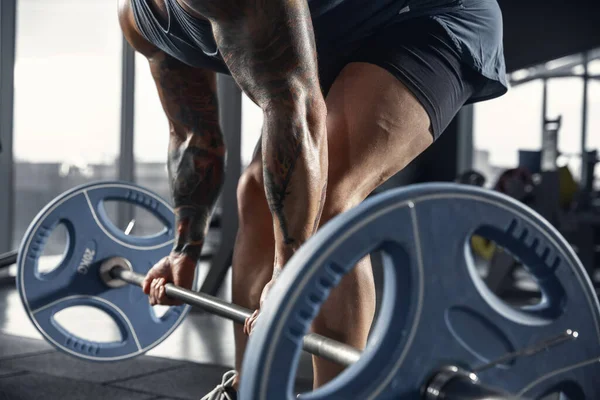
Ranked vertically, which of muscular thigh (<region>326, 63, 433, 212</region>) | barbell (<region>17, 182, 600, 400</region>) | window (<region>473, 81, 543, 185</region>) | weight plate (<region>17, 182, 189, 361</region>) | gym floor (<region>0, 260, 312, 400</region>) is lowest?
gym floor (<region>0, 260, 312, 400</region>)

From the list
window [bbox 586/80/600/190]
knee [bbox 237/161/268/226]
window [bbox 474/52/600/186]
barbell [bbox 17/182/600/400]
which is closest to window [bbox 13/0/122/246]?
knee [bbox 237/161/268/226]

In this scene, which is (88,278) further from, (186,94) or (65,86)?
(65,86)

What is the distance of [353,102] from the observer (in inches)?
45.0

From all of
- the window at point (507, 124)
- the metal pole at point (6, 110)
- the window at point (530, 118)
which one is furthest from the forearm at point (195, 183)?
the window at point (507, 124)

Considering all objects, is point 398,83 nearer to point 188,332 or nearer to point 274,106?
point 274,106

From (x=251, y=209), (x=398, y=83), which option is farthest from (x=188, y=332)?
(x=398, y=83)

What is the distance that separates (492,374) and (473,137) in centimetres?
736

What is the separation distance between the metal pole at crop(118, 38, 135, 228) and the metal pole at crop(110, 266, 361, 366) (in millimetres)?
3043

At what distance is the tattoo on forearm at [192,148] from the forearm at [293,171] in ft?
1.75

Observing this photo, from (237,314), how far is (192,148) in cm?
55

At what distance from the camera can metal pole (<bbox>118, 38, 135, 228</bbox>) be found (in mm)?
4770

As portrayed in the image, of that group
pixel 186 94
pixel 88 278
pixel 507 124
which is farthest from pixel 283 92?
pixel 507 124

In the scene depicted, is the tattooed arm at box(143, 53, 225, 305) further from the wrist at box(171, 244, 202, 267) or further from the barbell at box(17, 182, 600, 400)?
the barbell at box(17, 182, 600, 400)

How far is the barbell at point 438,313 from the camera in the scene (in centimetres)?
66
